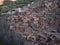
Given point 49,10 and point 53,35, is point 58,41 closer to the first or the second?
point 53,35

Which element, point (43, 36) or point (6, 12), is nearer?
point (43, 36)

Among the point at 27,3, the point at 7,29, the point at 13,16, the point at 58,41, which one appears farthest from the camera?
the point at 27,3

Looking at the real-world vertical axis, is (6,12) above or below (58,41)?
above

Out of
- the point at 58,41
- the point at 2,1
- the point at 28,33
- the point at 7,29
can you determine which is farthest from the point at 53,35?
the point at 2,1

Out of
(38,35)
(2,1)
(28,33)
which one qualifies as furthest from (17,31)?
(2,1)

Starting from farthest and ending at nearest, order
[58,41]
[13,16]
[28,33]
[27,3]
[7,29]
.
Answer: [27,3]
[13,16]
[7,29]
[28,33]
[58,41]

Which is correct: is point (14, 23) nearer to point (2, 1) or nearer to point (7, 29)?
point (7, 29)
